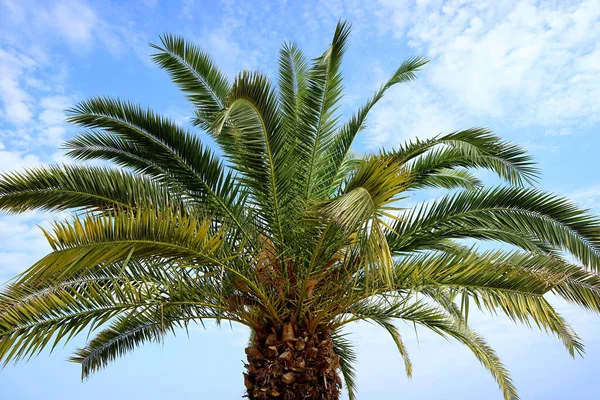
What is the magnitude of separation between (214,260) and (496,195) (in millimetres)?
3982

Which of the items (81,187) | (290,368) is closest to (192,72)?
(81,187)

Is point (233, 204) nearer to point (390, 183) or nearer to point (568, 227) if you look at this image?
point (390, 183)

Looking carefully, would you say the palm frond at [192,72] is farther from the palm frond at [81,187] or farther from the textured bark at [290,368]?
the textured bark at [290,368]

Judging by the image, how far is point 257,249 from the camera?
6832mm

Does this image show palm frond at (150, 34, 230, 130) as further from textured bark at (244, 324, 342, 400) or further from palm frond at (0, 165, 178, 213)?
textured bark at (244, 324, 342, 400)

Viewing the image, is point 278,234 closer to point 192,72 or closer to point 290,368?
point 290,368

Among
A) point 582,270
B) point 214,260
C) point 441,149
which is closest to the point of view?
point 214,260

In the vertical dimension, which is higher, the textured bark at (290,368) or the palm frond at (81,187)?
the palm frond at (81,187)

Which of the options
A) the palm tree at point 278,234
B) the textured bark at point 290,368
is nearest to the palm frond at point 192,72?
the palm tree at point 278,234

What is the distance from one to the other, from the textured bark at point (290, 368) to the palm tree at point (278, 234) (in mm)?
18

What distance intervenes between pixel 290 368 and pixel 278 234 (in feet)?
5.40

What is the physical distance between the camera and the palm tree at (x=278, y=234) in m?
5.91

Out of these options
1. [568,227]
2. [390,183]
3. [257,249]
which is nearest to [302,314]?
[257,249]

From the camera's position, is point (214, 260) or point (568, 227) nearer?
point (214, 260)
